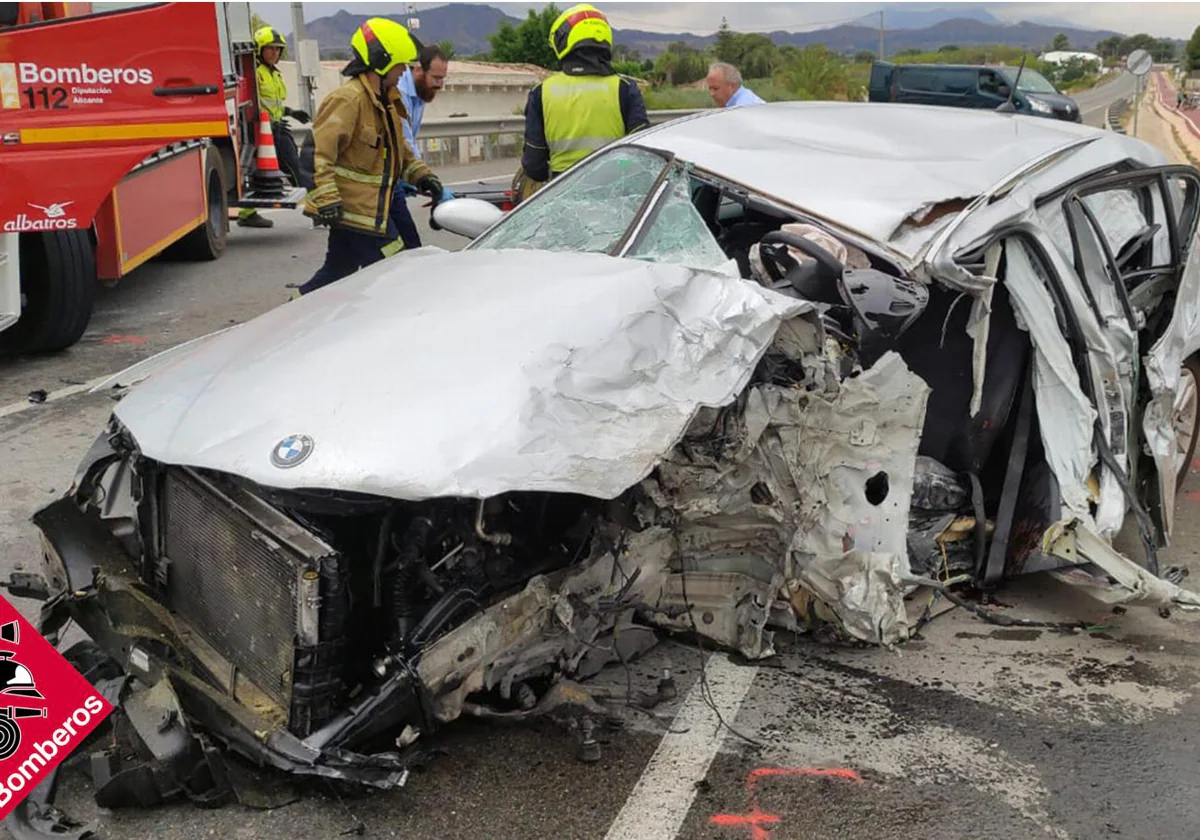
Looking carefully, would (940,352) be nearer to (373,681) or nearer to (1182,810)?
(1182,810)

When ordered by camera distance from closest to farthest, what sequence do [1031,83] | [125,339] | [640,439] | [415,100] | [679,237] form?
1. [640,439]
2. [679,237]
3. [125,339]
4. [415,100]
5. [1031,83]

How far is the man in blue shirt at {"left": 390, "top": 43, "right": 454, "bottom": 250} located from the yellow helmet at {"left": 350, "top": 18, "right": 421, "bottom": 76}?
0.38m

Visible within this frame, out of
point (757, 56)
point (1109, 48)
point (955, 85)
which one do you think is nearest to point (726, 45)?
point (757, 56)

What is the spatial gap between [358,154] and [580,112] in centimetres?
115

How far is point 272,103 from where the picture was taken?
1047 cm

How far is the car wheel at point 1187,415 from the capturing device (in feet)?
12.8

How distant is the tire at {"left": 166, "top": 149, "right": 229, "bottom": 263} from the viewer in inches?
335

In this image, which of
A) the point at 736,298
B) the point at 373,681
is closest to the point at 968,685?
the point at 736,298

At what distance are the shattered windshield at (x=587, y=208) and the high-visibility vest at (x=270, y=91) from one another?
24.4ft

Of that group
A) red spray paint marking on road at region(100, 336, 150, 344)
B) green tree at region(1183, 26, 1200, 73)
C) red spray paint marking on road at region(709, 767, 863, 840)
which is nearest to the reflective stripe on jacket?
red spray paint marking on road at region(100, 336, 150, 344)

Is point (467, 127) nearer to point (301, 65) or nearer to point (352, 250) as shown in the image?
point (301, 65)

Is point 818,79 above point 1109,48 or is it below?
below

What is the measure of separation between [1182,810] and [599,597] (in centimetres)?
148

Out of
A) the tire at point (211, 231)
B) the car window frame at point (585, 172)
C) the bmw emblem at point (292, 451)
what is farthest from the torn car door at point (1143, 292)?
the tire at point (211, 231)
